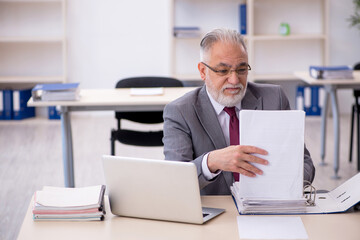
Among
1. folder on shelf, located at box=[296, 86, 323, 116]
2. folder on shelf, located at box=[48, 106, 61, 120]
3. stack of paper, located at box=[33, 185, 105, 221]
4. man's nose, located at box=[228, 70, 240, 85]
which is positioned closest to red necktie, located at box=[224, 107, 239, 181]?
man's nose, located at box=[228, 70, 240, 85]

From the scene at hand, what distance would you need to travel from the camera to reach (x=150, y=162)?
1.70 m

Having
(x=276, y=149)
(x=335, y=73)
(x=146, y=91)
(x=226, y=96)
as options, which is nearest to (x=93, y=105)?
(x=146, y=91)

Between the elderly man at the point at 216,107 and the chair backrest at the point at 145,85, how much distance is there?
5.81ft

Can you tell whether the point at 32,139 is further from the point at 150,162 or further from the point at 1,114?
the point at 150,162

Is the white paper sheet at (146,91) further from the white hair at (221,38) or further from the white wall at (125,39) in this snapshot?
the white wall at (125,39)

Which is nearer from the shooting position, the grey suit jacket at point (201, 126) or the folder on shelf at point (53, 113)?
the grey suit jacket at point (201, 126)

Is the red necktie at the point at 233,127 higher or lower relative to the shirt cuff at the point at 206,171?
higher

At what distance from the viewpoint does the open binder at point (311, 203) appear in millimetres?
1800

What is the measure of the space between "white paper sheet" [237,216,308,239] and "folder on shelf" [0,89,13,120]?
500 cm

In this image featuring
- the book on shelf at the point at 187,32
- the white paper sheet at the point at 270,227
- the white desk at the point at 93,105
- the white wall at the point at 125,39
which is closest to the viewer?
the white paper sheet at the point at 270,227

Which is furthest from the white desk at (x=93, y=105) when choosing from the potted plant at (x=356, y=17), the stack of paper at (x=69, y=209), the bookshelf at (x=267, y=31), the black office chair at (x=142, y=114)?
the potted plant at (x=356, y=17)

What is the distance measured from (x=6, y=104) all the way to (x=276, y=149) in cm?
518

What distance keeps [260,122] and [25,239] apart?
744mm

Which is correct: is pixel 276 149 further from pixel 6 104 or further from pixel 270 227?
pixel 6 104
